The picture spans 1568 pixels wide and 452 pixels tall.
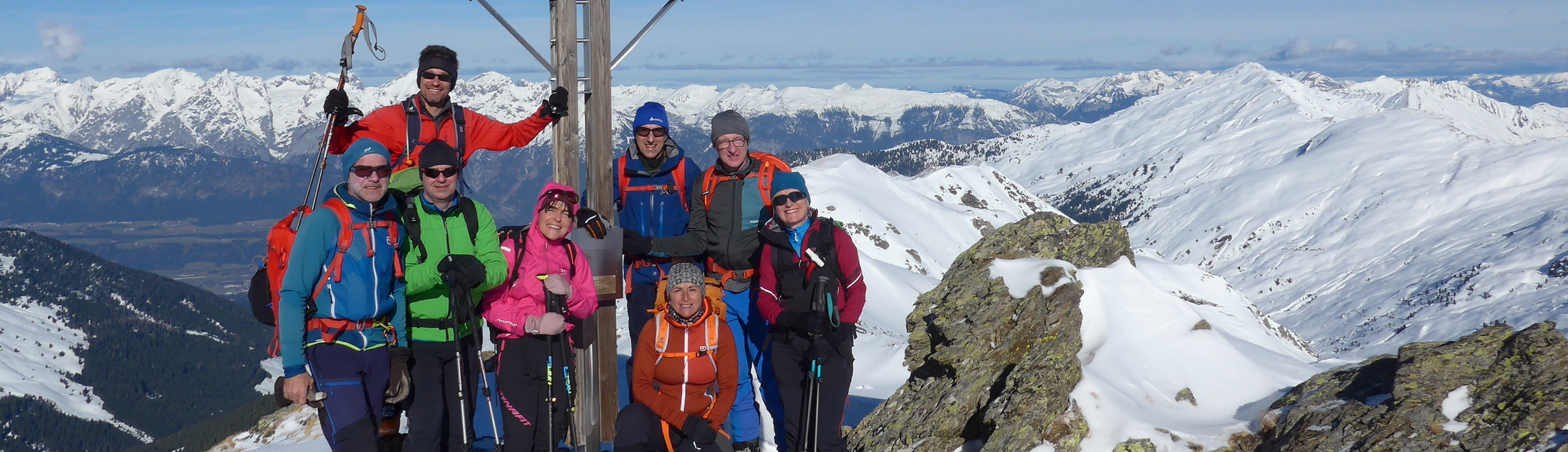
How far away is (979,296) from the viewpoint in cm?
1130

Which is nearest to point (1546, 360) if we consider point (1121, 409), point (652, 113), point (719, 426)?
point (1121, 409)

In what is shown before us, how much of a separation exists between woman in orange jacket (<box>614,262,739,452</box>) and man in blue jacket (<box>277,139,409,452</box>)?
2022 millimetres

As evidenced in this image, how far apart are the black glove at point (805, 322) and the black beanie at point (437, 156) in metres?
3.04

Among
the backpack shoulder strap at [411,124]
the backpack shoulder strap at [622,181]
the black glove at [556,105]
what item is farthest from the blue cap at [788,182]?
the backpack shoulder strap at [411,124]

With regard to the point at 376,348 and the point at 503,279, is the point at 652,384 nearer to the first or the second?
the point at 503,279

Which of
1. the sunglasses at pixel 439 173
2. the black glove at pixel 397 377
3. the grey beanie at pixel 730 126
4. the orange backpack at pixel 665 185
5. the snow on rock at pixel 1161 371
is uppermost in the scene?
the grey beanie at pixel 730 126

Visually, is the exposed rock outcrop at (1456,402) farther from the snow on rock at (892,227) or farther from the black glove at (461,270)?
the snow on rock at (892,227)

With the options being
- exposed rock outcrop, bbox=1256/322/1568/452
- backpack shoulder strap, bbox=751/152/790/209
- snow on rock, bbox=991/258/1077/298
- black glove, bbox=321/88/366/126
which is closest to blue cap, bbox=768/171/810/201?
backpack shoulder strap, bbox=751/152/790/209

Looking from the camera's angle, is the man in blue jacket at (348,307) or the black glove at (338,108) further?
the black glove at (338,108)

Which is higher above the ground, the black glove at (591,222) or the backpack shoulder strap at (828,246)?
the black glove at (591,222)

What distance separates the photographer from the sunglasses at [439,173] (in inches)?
272

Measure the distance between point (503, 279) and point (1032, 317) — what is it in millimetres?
6434

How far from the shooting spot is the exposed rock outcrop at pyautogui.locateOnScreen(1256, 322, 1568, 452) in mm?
6732

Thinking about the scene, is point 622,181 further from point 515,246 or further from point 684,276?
point 684,276
